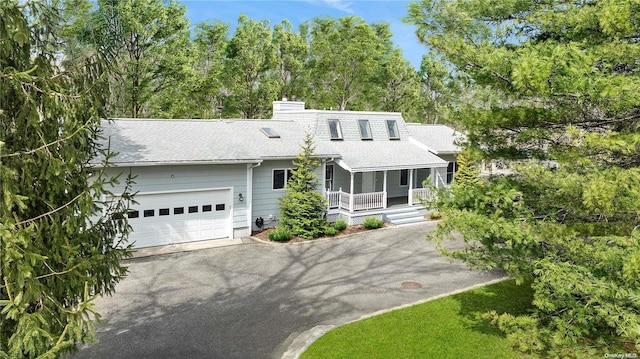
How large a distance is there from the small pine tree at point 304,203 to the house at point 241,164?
0.74 meters

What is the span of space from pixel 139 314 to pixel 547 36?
405 inches

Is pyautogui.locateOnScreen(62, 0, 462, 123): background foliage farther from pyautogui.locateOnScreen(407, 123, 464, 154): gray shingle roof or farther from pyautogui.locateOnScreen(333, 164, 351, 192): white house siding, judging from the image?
pyautogui.locateOnScreen(333, 164, 351, 192): white house siding

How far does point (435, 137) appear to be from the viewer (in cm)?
2627

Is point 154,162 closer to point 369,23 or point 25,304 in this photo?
point 25,304

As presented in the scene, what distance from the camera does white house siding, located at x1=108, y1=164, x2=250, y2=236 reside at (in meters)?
14.9

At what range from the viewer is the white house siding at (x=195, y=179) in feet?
49.0

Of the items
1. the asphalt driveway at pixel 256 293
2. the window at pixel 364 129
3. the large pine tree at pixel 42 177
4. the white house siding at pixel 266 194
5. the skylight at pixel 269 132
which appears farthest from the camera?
the window at pixel 364 129

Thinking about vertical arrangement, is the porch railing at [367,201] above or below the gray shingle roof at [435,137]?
below

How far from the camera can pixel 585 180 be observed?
6.07 meters

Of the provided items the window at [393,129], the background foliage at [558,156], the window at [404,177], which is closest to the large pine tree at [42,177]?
the background foliage at [558,156]

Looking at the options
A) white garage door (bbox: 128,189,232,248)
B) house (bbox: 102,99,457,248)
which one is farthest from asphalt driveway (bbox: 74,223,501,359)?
house (bbox: 102,99,457,248)

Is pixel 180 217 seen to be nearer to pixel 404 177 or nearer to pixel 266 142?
pixel 266 142

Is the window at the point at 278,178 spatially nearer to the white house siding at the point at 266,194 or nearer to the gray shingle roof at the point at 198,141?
the white house siding at the point at 266,194

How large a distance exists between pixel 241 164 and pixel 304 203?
291 cm
